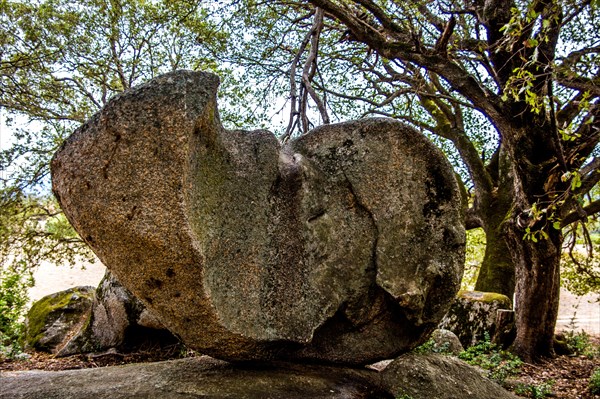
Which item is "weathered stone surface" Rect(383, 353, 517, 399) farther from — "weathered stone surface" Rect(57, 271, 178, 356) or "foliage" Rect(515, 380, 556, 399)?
"weathered stone surface" Rect(57, 271, 178, 356)

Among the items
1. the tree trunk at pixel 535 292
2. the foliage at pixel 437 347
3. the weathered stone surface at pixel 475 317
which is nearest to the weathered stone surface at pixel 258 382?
the foliage at pixel 437 347

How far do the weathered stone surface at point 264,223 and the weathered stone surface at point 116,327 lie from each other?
12.4 ft

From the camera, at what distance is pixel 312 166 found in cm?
466

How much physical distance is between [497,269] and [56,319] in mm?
8685

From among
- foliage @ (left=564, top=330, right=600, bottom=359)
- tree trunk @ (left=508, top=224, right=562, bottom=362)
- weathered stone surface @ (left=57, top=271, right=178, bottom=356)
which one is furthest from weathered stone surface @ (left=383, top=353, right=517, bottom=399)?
foliage @ (left=564, top=330, right=600, bottom=359)

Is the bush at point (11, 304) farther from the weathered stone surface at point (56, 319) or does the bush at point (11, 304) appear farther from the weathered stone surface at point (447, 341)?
the weathered stone surface at point (447, 341)

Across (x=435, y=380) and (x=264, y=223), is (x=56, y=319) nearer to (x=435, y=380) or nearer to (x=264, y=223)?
(x=264, y=223)

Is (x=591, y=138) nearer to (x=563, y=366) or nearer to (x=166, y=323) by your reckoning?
(x=563, y=366)

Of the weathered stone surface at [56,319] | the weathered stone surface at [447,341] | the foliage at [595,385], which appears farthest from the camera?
the weathered stone surface at [56,319]

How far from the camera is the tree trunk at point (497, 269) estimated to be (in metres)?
10.8

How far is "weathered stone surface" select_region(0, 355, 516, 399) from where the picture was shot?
3955 millimetres

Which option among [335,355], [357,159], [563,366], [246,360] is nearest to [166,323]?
[246,360]

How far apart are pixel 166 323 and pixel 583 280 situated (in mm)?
11007

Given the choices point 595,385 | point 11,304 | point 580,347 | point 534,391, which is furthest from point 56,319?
point 580,347
